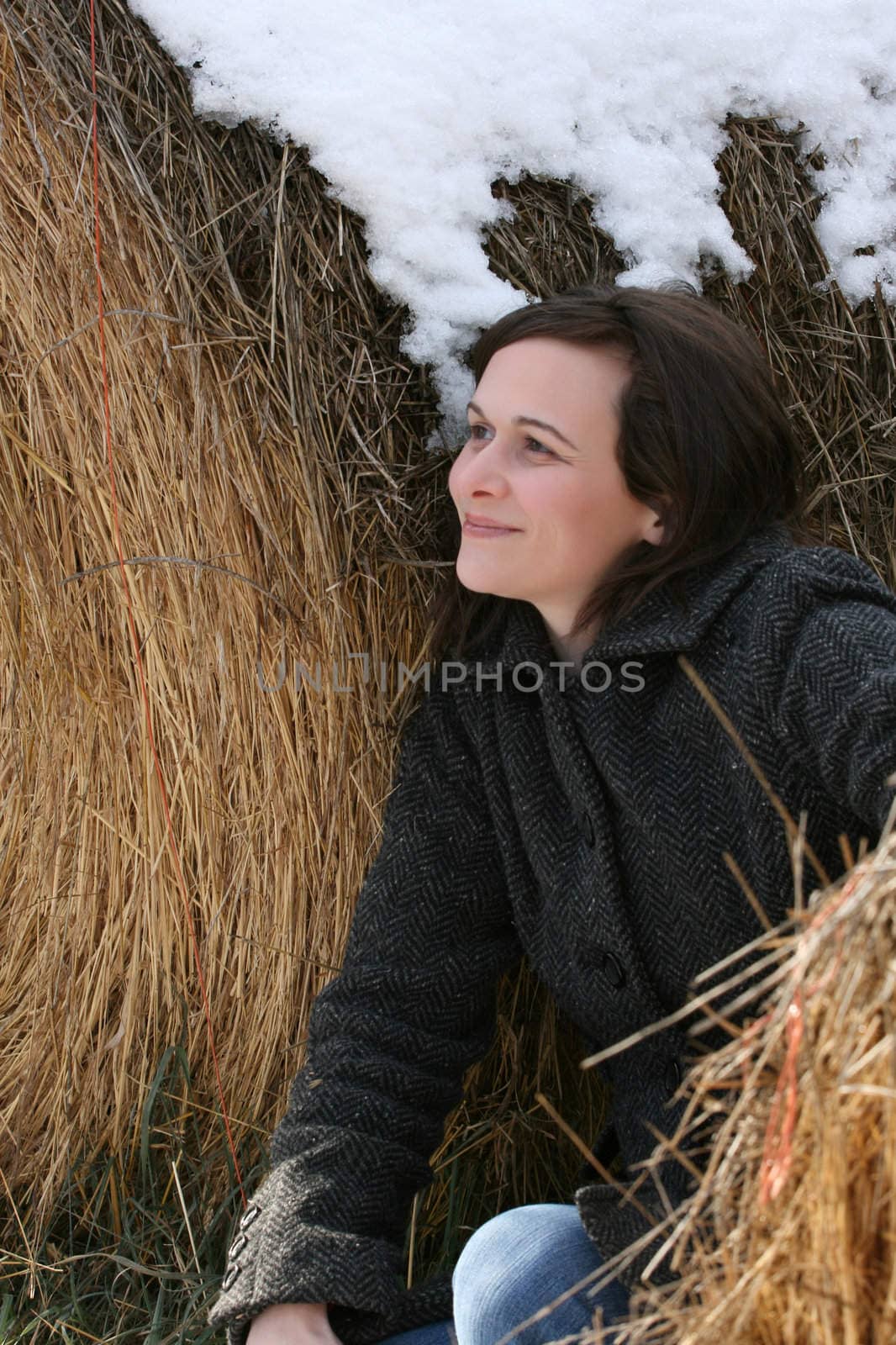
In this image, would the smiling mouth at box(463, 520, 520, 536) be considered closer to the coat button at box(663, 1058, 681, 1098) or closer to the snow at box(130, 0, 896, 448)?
the snow at box(130, 0, 896, 448)

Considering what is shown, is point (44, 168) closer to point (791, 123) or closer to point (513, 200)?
point (513, 200)

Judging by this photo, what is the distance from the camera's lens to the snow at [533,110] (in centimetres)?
140

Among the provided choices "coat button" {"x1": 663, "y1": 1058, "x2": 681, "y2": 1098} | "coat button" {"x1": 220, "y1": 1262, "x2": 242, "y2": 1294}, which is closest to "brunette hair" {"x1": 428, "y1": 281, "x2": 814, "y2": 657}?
"coat button" {"x1": 663, "y1": 1058, "x2": 681, "y2": 1098}

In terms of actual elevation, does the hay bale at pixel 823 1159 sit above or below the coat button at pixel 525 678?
below

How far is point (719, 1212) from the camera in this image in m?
0.72

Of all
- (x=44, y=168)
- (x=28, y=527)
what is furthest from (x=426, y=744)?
(x=44, y=168)

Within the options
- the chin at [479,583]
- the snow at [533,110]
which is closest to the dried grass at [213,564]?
the snow at [533,110]

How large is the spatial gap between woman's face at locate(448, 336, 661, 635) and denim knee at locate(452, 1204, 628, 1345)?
0.62 m

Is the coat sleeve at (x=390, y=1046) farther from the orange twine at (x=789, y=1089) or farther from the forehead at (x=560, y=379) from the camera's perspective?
the orange twine at (x=789, y=1089)

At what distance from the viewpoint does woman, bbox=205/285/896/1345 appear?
3.99 feet

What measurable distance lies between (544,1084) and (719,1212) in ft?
3.22

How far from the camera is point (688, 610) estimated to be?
1292 mm

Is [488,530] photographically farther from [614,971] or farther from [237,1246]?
[237,1246]

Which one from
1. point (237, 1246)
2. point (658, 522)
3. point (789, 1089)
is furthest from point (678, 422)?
point (237, 1246)
